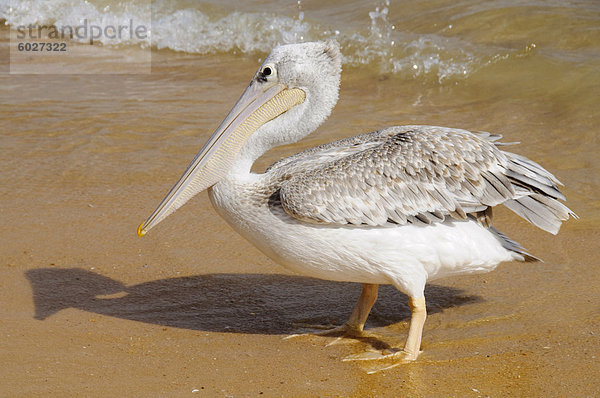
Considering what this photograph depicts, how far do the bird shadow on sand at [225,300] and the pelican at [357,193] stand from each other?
1.26 feet

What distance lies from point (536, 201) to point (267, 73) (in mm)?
1688

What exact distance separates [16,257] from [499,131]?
14.7 feet

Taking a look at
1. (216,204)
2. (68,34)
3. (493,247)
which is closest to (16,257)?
(216,204)

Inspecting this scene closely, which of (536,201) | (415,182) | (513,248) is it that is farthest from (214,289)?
(536,201)

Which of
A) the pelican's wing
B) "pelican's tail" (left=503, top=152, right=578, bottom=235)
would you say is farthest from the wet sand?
the pelican's wing

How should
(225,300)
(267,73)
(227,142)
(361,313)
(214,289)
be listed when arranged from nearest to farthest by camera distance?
(227,142), (267,73), (361,313), (225,300), (214,289)

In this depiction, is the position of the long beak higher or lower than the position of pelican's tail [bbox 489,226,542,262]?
higher

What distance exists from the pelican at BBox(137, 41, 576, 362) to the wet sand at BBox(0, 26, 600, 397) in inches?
14.1

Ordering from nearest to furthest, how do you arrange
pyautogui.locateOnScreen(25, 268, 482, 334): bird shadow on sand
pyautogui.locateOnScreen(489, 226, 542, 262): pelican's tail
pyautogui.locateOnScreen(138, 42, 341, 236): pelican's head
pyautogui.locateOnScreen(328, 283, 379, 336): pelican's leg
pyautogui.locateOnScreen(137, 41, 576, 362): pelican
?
1. pyautogui.locateOnScreen(137, 41, 576, 362): pelican
2. pyautogui.locateOnScreen(138, 42, 341, 236): pelican's head
3. pyautogui.locateOnScreen(489, 226, 542, 262): pelican's tail
4. pyautogui.locateOnScreen(328, 283, 379, 336): pelican's leg
5. pyautogui.locateOnScreen(25, 268, 482, 334): bird shadow on sand

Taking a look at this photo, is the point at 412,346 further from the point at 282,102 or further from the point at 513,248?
the point at 282,102

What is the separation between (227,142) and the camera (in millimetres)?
4172

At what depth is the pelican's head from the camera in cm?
421

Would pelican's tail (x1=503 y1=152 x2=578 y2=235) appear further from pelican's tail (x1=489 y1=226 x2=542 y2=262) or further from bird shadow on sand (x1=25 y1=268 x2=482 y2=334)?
bird shadow on sand (x1=25 y1=268 x2=482 y2=334)

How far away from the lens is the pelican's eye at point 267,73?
4.28 metres
